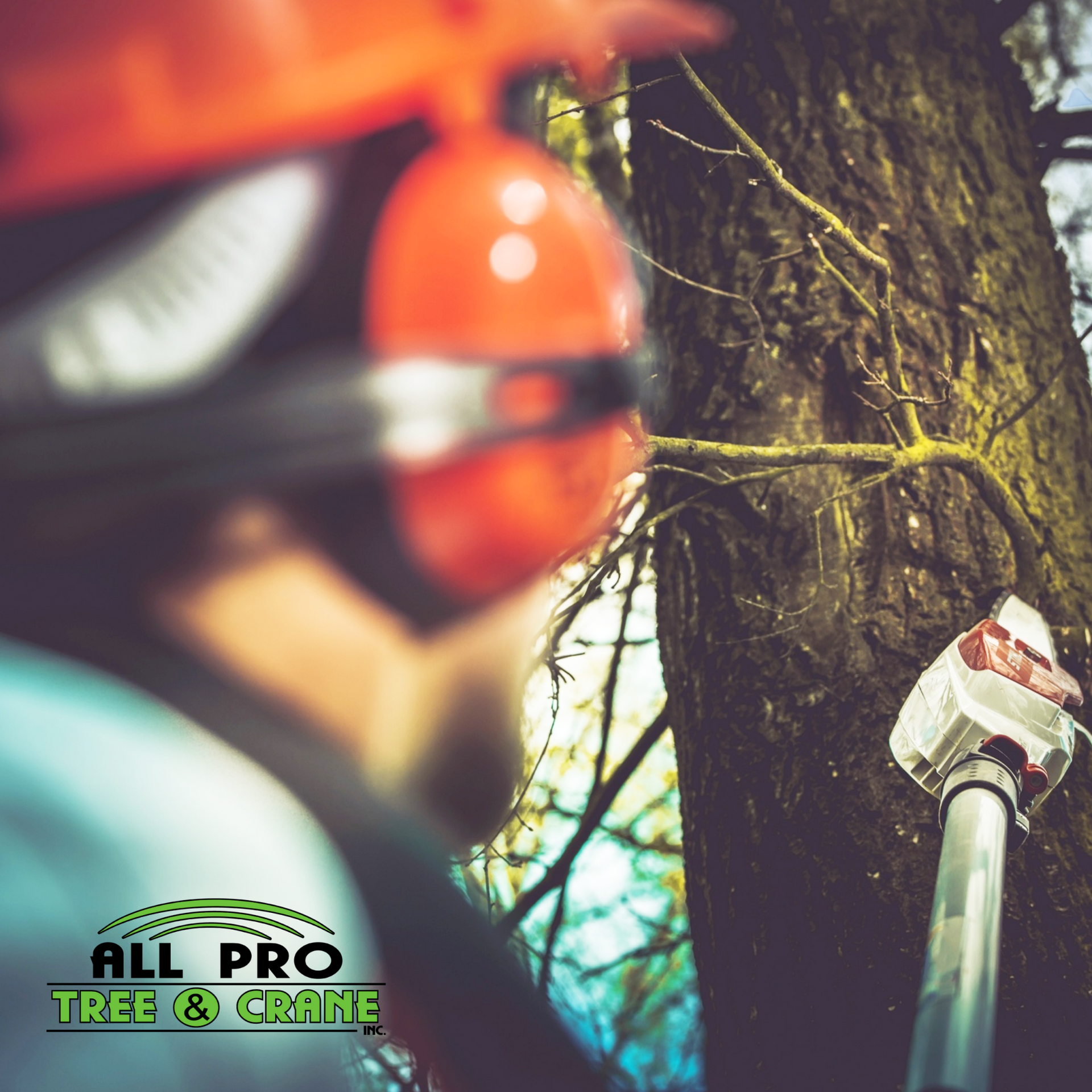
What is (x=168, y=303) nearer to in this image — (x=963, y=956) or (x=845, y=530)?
(x=963, y=956)

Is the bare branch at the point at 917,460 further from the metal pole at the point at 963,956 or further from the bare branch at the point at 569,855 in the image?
the bare branch at the point at 569,855

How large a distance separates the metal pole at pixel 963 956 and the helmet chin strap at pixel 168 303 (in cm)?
73

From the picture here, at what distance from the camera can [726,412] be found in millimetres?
1555

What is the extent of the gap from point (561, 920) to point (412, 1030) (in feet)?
5.04

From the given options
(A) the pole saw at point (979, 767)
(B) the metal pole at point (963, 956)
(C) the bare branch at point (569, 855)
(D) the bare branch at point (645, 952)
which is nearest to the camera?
(B) the metal pole at point (963, 956)

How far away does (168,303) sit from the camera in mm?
546

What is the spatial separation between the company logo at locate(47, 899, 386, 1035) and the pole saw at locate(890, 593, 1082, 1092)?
50 centimetres

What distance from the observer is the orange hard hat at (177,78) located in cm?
55

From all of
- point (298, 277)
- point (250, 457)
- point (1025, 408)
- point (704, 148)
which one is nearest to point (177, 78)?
point (298, 277)

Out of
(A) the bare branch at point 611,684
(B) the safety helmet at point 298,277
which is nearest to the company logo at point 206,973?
(B) the safety helmet at point 298,277

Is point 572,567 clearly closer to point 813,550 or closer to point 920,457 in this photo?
point 813,550

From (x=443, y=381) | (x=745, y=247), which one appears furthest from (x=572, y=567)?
(x=443, y=381)

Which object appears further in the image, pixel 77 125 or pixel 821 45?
pixel 821 45

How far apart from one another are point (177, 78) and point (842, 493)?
0.99m
